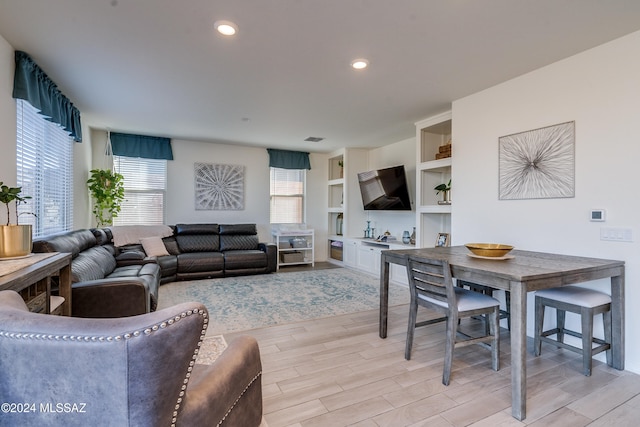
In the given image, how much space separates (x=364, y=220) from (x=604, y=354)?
433 centimetres

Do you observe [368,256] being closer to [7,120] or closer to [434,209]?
[434,209]

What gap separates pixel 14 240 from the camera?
176cm

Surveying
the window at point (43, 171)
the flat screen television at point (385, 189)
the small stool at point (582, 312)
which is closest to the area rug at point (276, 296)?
the flat screen television at point (385, 189)

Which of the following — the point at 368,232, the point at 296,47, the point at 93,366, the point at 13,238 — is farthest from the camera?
the point at 368,232

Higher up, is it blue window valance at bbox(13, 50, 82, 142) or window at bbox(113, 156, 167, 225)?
blue window valance at bbox(13, 50, 82, 142)

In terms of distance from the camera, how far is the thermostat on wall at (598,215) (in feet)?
7.81

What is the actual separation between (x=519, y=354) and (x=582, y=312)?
0.78 meters

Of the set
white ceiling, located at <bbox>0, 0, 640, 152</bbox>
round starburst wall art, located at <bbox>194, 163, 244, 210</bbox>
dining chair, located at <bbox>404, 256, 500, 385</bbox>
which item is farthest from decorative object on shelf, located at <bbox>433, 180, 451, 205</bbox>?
round starburst wall art, located at <bbox>194, 163, 244, 210</bbox>

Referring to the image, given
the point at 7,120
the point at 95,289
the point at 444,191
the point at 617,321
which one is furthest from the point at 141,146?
the point at 617,321

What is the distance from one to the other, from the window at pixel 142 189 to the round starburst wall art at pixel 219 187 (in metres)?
0.60

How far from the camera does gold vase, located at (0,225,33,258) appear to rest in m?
1.72

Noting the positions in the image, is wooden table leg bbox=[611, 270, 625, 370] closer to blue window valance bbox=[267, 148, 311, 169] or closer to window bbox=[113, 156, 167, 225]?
blue window valance bbox=[267, 148, 311, 169]

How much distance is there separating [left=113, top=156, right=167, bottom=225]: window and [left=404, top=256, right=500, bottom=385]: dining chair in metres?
4.83

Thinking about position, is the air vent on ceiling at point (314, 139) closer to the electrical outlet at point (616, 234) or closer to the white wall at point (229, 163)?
the white wall at point (229, 163)
